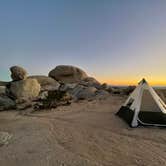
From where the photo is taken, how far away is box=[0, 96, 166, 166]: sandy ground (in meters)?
3.49

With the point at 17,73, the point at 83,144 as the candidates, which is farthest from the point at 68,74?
the point at 83,144

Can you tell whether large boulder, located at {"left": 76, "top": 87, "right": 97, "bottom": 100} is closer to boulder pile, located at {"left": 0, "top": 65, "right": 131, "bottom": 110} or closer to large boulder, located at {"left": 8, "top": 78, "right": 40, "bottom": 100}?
boulder pile, located at {"left": 0, "top": 65, "right": 131, "bottom": 110}

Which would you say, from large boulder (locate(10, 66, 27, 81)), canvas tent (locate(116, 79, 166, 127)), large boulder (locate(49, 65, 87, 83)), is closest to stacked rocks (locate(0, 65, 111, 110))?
large boulder (locate(10, 66, 27, 81))

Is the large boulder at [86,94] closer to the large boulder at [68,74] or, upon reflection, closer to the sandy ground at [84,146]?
the sandy ground at [84,146]

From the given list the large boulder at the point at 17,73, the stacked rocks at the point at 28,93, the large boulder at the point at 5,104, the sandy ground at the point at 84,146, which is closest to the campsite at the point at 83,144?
the sandy ground at the point at 84,146

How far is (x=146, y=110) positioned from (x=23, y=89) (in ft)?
35.5

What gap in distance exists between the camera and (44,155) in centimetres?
378

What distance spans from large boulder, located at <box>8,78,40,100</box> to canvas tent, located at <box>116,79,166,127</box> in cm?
1001

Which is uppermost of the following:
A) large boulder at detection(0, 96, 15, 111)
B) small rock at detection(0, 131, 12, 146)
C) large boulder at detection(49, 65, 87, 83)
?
small rock at detection(0, 131, 12, 146)

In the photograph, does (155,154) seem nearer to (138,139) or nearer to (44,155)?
(138,139)

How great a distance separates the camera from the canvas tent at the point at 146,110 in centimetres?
619

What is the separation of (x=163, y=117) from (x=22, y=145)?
5214 mm

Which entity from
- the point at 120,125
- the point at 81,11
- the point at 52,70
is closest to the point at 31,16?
the point at 81,11

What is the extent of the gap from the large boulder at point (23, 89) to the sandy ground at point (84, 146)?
8114 mm
